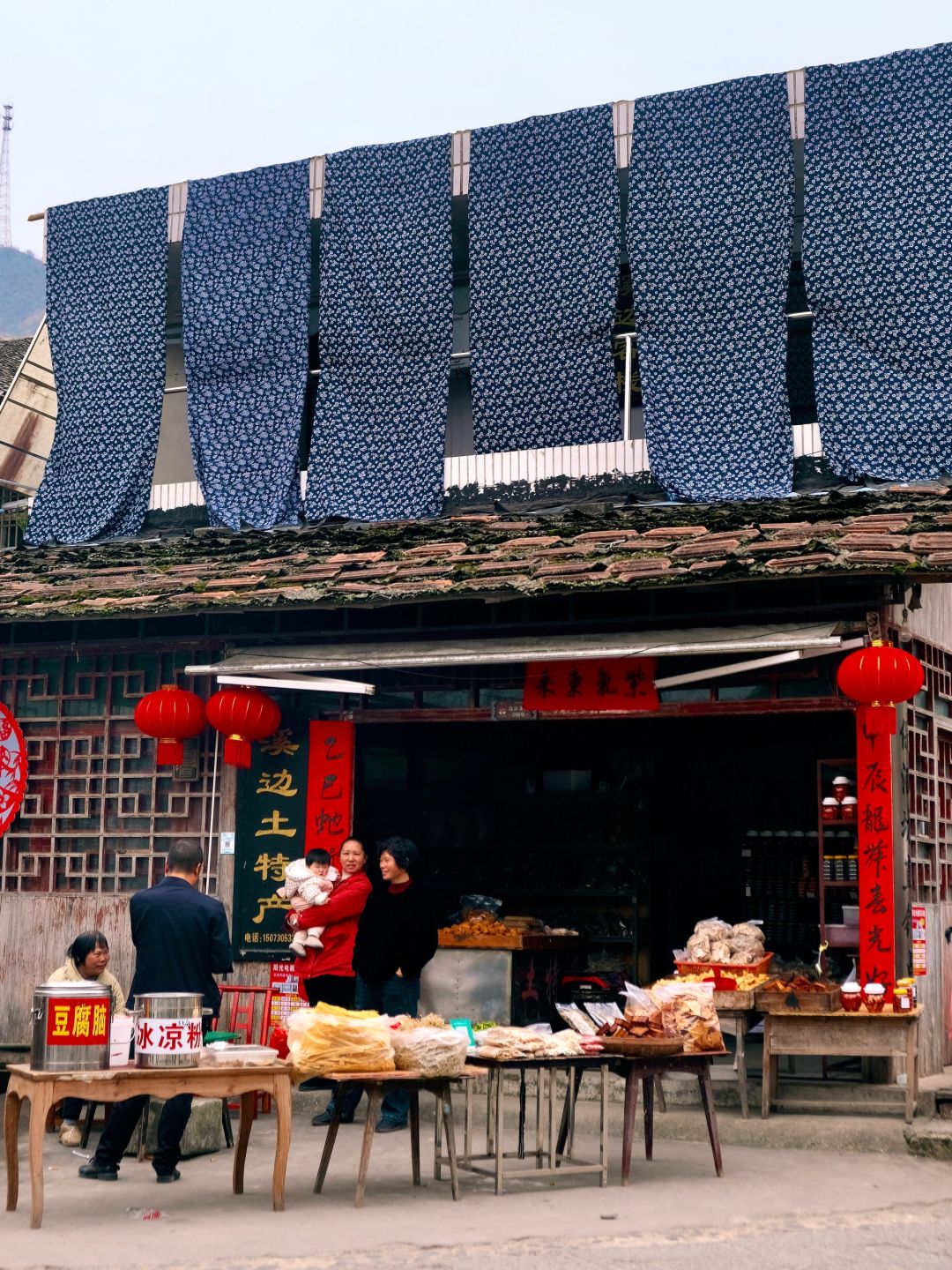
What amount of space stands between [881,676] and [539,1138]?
3.81 m

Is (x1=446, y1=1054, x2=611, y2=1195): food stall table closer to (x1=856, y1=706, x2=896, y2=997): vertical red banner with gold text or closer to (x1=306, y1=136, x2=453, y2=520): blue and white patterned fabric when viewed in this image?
(x1=856, y1=706, x2=896, y2=997): vertical red banner with gold text

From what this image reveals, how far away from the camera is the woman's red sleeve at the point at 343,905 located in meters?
11.3

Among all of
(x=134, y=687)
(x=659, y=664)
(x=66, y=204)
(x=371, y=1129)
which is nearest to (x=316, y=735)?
(x=134, y=687)

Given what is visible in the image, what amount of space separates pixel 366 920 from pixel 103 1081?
3250 mm

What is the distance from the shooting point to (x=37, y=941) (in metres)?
13.9

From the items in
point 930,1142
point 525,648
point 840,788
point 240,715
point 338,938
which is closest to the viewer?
point 930,1142

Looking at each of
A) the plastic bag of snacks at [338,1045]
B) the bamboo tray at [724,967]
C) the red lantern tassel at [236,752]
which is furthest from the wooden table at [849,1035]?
the red lantern tassel at [236,752]

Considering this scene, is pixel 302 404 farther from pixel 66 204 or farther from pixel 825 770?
pixel 825 770

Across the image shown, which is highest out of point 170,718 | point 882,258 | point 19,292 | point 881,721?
point 19,292

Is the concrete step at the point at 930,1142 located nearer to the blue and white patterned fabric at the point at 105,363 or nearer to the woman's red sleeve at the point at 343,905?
the woman's red sleeve at the point at 343,905

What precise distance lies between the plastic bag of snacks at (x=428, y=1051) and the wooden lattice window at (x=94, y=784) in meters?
5.21

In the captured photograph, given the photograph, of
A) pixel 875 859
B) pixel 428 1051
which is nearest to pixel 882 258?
pixel 875 859

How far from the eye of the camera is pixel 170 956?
31.2 feet

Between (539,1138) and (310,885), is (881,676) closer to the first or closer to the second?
(539,1138)
